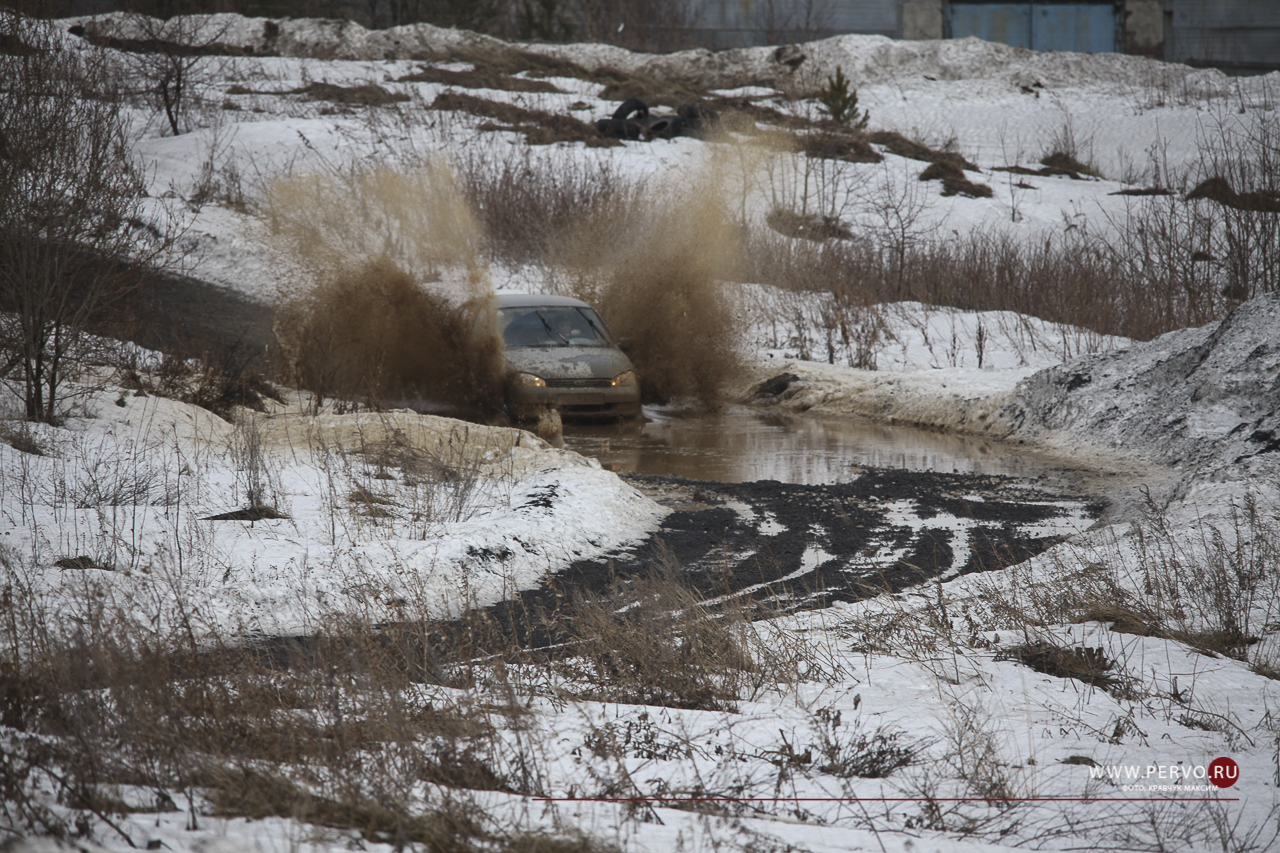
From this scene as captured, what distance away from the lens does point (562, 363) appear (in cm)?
1298

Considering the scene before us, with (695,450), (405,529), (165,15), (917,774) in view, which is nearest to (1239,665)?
(917,774)

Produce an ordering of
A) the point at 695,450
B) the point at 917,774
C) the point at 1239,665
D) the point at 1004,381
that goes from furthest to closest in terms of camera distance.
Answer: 1. the point at 1004,381
2. the point at 695,450
3. the point at 1239,665
4. the point at 917,774

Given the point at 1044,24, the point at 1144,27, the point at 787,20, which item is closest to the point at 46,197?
the point at 787,20

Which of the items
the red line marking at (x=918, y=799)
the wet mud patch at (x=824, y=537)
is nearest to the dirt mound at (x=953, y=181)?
the wet mud patch at (x=824, y=537)

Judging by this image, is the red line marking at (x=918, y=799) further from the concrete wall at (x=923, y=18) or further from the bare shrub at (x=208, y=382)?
the concrete wall at (x=923, y=18)

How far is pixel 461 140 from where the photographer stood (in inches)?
1216

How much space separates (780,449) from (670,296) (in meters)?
5.47

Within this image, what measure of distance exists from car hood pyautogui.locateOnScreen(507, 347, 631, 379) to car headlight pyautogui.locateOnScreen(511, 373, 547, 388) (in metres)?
0.06

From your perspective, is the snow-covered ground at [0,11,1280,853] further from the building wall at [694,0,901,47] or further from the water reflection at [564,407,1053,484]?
the building wall at [694,0,901,47]

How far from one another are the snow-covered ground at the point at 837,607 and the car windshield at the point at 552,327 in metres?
3.31

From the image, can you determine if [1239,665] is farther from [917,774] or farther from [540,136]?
[540,136]

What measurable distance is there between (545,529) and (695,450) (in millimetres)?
5450

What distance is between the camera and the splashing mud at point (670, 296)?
16719 millimetres

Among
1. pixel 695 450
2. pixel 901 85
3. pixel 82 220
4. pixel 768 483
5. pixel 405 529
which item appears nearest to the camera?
pixel 405 529
